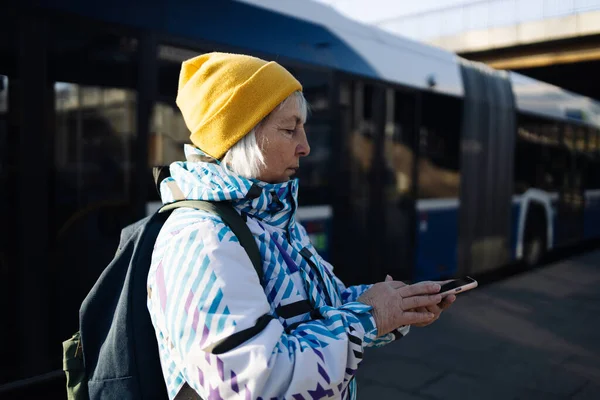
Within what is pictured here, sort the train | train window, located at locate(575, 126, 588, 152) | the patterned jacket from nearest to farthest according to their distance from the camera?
the patterned jacket
the train
train window, located at locate(575, 126, 588, 152)

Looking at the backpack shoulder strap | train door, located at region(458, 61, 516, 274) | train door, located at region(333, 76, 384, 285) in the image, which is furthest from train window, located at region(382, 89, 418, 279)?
the backpack shoulder strap

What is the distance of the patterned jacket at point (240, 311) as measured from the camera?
1160 mm

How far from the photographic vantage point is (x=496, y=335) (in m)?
5.34

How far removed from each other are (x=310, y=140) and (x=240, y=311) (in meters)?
4.03

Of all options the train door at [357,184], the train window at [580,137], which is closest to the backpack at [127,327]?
the train door at [357,184]

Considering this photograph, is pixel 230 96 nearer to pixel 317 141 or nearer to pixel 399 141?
pixel 317 141

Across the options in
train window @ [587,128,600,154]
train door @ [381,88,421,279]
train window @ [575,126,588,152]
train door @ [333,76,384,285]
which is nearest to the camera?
train door @ [333,76,384,285]

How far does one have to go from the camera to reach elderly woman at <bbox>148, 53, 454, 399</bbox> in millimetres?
1169

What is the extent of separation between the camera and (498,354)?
15.7ft

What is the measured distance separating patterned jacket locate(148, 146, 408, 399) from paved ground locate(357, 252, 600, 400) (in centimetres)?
277

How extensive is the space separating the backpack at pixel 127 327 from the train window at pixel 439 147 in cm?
539

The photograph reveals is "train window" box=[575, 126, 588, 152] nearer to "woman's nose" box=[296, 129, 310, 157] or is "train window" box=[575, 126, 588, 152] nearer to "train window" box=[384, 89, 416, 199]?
"train window" box=[384, 89, 416, 199]

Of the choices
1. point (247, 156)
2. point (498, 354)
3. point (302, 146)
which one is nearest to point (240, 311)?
point (247, 156)

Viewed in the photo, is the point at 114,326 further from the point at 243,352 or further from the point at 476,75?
the point at 476,75
